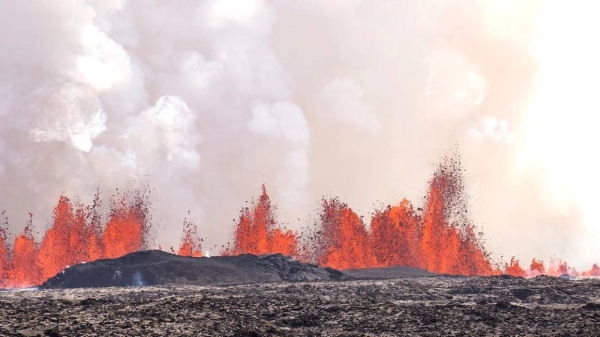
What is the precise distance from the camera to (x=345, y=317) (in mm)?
23719

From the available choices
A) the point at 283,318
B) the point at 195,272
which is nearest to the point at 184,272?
the point at 195,272

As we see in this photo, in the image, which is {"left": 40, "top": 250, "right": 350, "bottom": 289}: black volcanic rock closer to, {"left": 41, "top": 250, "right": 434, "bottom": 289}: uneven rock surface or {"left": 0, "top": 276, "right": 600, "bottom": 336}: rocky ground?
{"left": 41, "top": 250, "right": 434, "bottom": 289}: uneven rock surface

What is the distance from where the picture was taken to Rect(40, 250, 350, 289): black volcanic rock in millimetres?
46438

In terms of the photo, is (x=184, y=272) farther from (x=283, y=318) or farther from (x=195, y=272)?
(x=283, y=318)

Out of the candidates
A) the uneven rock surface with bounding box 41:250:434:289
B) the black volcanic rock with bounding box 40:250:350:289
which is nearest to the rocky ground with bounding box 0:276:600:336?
the black volcanic rock with bounding box 40:250:350:289

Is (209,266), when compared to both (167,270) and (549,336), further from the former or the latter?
(549,336)

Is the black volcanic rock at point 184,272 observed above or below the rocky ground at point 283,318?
above

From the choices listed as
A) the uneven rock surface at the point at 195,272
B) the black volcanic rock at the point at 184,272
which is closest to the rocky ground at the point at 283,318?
the black volcanic rock at the point at 184,272

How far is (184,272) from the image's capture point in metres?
46.7

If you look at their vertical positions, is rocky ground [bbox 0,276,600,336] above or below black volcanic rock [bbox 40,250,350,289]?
below

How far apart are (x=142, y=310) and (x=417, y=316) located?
8809 mm

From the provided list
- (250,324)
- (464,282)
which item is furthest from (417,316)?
(464,282)

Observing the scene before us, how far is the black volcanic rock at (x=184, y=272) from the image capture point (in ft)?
152

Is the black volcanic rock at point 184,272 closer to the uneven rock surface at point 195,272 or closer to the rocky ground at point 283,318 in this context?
the uneven rock surface at point 195,272
